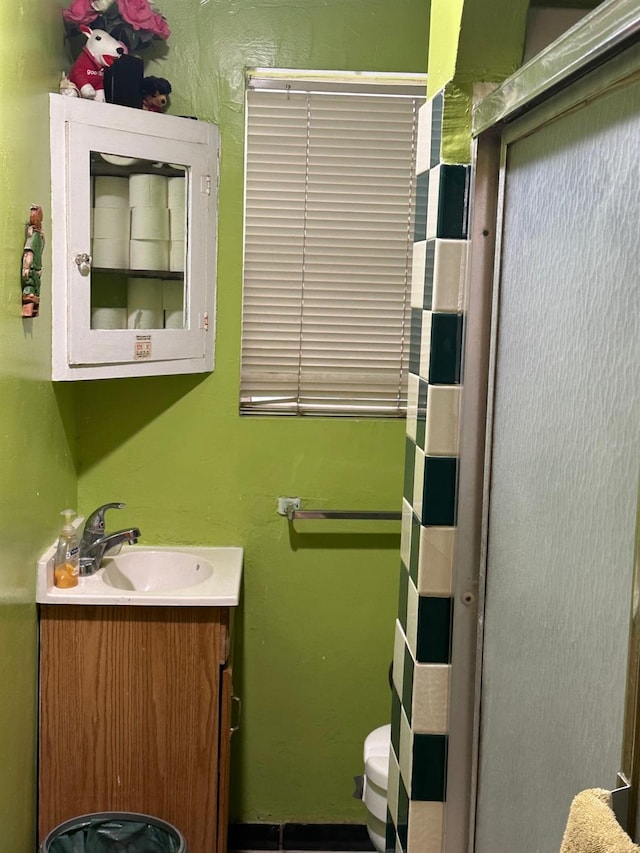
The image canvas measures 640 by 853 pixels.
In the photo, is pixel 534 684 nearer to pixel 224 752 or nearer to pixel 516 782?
pixel 516 782

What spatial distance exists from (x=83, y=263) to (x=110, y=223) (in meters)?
0.14

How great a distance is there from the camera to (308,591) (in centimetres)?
252

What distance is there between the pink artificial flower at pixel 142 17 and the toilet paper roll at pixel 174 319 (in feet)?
2.21

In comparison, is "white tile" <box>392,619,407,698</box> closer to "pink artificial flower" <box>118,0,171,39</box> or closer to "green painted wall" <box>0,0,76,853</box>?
"green painted wall" <box>0,0,76,853</box>

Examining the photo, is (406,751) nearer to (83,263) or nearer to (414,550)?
(414,550)

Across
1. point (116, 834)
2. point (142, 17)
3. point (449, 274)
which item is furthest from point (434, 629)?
point (142, 17)

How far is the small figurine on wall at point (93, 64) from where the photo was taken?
2.10m

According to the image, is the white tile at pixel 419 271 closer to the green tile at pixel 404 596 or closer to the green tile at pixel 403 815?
the green tile at pixel 404 596

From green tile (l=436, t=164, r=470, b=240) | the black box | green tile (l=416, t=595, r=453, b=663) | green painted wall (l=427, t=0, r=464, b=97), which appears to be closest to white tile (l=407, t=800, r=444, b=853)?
green tile (l=416, t=595, r=453, b=663)

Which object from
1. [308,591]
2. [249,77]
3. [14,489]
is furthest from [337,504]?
[249,77]

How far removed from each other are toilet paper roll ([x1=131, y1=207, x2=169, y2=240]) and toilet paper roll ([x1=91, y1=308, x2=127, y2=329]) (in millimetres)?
182

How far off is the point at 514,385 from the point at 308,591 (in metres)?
1.48

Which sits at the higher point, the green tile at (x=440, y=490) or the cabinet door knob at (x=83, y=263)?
→ the cabinet door knob at (x=83, y=263)

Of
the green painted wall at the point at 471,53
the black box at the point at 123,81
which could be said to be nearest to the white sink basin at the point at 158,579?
the black box at the point at 123,81
